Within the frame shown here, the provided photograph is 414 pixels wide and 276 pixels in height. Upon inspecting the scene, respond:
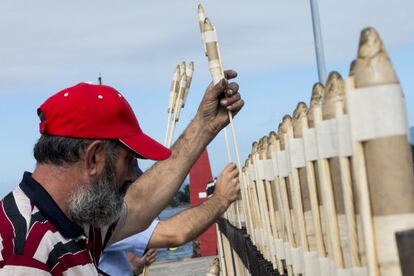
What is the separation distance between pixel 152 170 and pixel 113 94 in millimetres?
1905

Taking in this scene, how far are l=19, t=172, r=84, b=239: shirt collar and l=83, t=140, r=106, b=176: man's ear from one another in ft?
0.64

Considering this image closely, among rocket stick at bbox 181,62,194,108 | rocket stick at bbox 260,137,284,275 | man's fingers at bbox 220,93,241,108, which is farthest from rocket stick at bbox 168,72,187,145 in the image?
rocket stick at bbox 260,137,284,275

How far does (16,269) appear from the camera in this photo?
2.77m

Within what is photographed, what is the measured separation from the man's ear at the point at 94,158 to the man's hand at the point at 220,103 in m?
1.62

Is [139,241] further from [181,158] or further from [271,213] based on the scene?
[271,213]

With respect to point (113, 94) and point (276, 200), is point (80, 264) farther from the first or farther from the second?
point (276, 200)

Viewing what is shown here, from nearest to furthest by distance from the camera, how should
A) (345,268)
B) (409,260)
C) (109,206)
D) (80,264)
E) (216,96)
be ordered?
(409,260)
(345,268)
(80,264)
(109,206)
(216,96)

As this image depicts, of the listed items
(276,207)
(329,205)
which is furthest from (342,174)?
(276,207)

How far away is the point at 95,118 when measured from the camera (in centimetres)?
324

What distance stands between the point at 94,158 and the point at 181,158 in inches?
79.0

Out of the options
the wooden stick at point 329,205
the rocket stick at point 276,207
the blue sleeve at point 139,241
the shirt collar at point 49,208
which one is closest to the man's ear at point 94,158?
the shirt collar at point 49,208

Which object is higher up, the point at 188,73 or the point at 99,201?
the point at 188,73

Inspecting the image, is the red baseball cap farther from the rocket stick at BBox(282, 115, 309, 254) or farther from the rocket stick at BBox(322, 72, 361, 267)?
the rocket stick at BBox(322, 72, 361, 267)

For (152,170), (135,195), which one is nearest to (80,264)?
(135,195)
